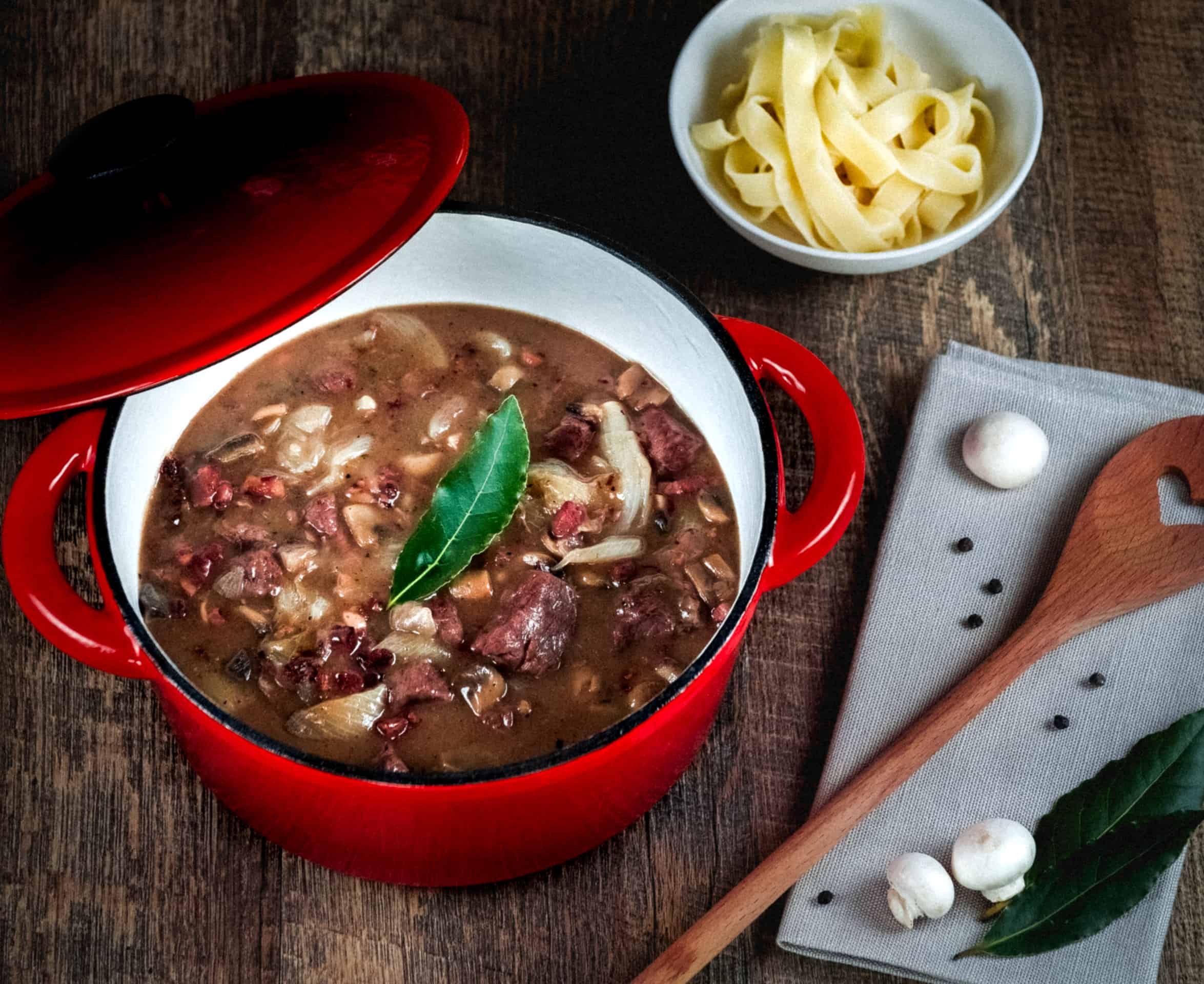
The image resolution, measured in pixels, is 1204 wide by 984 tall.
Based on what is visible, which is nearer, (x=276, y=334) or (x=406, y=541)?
(x=276, y=334)

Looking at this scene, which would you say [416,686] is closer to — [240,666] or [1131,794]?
[240,666]

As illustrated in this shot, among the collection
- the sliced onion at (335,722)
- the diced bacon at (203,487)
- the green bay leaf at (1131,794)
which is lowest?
the green bay leaf at (1131,794)

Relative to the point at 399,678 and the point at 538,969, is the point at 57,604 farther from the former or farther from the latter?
the point at 538,969

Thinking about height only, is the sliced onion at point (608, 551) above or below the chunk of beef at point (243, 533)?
above

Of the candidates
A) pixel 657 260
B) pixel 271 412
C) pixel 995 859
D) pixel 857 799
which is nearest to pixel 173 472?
pixel 271 412

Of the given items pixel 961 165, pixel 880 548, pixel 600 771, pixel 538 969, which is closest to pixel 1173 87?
pixel 961 165

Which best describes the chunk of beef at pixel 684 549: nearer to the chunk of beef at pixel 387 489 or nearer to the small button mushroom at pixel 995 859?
the chunk of beef at pixel 387 489

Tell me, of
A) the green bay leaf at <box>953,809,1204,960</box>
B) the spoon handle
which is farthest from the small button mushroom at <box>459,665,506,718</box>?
the green bay leaf at <box>953,809,1204,960</box>

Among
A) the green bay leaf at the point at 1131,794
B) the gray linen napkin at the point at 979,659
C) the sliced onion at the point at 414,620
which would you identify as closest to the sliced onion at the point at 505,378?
the sliced onion at the point at 414,620
